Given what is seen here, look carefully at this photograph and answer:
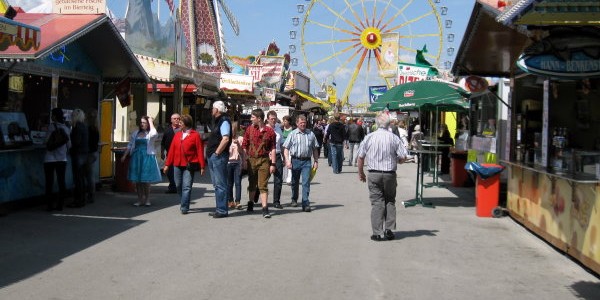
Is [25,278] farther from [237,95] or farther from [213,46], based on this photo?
[213,46]

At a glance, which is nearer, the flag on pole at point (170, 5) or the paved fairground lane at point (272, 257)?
the paved fairground lane at point (272, 257)

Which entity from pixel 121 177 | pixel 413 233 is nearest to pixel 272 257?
pixel 413 233

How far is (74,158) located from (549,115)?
7933 mm

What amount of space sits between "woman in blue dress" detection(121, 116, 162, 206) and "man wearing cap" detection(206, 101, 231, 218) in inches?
66.4

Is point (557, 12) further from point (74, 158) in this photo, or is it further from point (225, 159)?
point (74, 158)

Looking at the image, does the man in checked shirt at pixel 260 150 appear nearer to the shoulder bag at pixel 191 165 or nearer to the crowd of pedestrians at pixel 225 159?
the crowd of pedestrians at pixel 225 159

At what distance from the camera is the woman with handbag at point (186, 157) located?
11047mm

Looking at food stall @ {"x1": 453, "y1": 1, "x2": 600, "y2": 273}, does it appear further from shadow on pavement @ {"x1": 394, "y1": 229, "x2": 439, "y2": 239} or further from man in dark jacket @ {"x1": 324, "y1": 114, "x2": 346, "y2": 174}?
man in dark jacket @ {"x1": 324, "y1": 114, "x2": 346, "y2": 174}

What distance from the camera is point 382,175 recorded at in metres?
8.89

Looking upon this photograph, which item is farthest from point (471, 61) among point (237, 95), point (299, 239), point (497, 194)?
point (237, 95)

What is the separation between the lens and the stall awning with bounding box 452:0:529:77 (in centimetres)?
1005

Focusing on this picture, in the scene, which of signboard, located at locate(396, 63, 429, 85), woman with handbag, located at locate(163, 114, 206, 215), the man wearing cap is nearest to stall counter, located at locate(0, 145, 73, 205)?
woman with handbag, located at locate(163, 114, 206, 215)

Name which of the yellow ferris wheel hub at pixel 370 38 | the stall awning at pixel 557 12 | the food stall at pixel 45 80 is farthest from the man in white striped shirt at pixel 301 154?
the yellow ferris wheel hub at pixel 370 38

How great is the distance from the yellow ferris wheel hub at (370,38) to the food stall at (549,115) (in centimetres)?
3230
